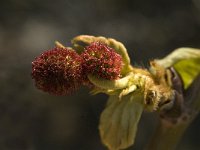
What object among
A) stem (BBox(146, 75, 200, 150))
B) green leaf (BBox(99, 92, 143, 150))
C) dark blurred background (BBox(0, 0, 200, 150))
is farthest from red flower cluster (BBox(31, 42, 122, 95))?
dark blurred background (BBox(0, 0, 200, 150))

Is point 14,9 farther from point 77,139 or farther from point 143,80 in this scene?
point 143,80

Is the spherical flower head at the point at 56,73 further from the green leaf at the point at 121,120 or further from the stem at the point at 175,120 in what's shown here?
the stem at the point at 175,120

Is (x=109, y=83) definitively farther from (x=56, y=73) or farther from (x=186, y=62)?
(x=186, y=62)

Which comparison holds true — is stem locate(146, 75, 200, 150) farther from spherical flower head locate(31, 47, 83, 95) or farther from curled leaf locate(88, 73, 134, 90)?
spherical flower head locate(31, 47, 83, 95)

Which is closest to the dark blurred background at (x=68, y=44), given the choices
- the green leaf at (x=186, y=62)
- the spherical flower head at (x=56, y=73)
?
the green leaf at (x=186, y=62)

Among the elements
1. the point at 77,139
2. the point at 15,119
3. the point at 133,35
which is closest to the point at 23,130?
the point at 15,119

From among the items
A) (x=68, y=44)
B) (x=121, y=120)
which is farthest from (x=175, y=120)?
(x=68, y=44)
